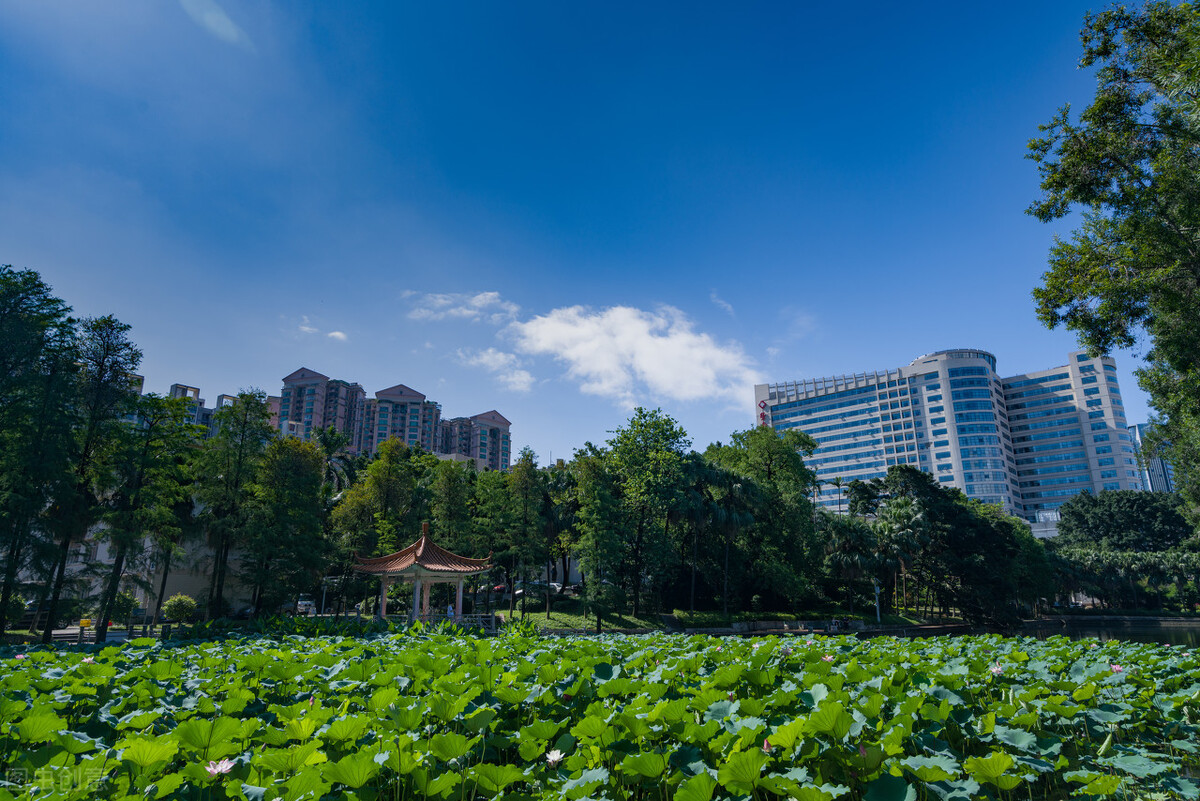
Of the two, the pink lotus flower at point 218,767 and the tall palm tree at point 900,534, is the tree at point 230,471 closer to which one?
the pink lotus flower at point 218,767

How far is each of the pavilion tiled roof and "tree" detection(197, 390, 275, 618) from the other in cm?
516

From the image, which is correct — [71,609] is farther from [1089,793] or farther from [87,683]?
[1089,793]

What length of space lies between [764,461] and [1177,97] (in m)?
32.4

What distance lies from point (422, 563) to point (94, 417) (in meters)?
10.3

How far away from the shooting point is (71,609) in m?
17.6

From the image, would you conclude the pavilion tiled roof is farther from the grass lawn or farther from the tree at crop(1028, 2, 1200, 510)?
the tree at crop(1028, 2, 1200, 510)

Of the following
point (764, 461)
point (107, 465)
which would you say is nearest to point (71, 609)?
point (107, 465)

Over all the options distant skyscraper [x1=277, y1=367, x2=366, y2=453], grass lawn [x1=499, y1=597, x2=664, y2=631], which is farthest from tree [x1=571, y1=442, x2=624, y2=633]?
distant skyscraper [x1=277, y1=367, x2=366, y2=453]

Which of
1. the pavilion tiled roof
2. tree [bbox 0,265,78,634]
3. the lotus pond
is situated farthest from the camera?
the pavilion tiled roof

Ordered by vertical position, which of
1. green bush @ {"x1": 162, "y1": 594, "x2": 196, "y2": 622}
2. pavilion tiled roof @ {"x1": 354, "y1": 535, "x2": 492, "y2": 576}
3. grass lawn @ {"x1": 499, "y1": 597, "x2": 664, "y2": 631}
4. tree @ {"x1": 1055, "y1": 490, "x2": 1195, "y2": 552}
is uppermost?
tree @ {"x1": 1055, "y1": 490, "x2": 1195, "y2": 552}

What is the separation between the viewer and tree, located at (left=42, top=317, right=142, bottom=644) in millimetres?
17562

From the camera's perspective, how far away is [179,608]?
24.2m

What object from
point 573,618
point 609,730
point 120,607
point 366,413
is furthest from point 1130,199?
point 366,413

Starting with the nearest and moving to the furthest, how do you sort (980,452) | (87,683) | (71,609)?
(87,683) < (71,609) < (980,452)
